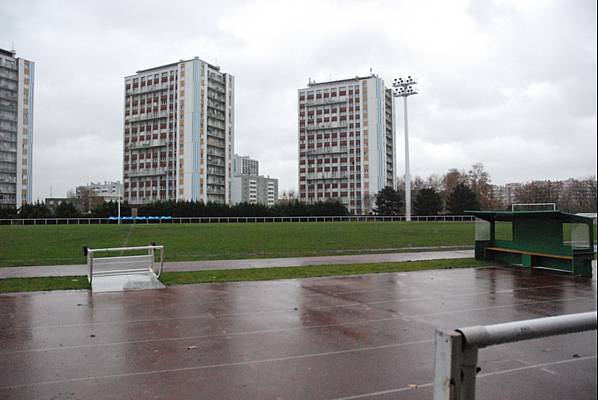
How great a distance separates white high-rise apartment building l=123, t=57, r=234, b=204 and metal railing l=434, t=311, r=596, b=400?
10686 centimetres

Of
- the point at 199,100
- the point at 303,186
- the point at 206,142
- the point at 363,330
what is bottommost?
the point at 363,330

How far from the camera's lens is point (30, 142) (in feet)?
343

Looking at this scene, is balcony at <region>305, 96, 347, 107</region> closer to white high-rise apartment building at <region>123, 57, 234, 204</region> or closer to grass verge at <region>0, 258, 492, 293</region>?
white high-rise apartment building at <region>123, 57, 234, 204</region>

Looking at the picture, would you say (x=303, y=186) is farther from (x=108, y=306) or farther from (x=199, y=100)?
(x=108, y=306)

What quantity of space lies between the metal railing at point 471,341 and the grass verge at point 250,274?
1059cm

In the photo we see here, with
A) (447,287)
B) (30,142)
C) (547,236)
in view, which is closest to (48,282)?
(447,287)

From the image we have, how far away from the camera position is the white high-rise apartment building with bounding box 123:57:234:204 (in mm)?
107875

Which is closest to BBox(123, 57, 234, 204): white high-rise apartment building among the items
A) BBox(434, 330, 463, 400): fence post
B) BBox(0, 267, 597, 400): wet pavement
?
BBox(0, 267, 597, 400): wet pavement

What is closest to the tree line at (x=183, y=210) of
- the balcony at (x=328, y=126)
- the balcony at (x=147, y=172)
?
the balcony at (x=147, y=172)

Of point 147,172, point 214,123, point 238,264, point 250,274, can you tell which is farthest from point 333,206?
point 250,274

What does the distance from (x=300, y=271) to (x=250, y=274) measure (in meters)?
1.51

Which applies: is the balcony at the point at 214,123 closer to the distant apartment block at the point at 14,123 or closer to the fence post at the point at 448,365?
the distant apartment block at the point at 14,123

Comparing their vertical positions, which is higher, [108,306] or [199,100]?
[199,100]

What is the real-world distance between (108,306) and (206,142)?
103 meters
